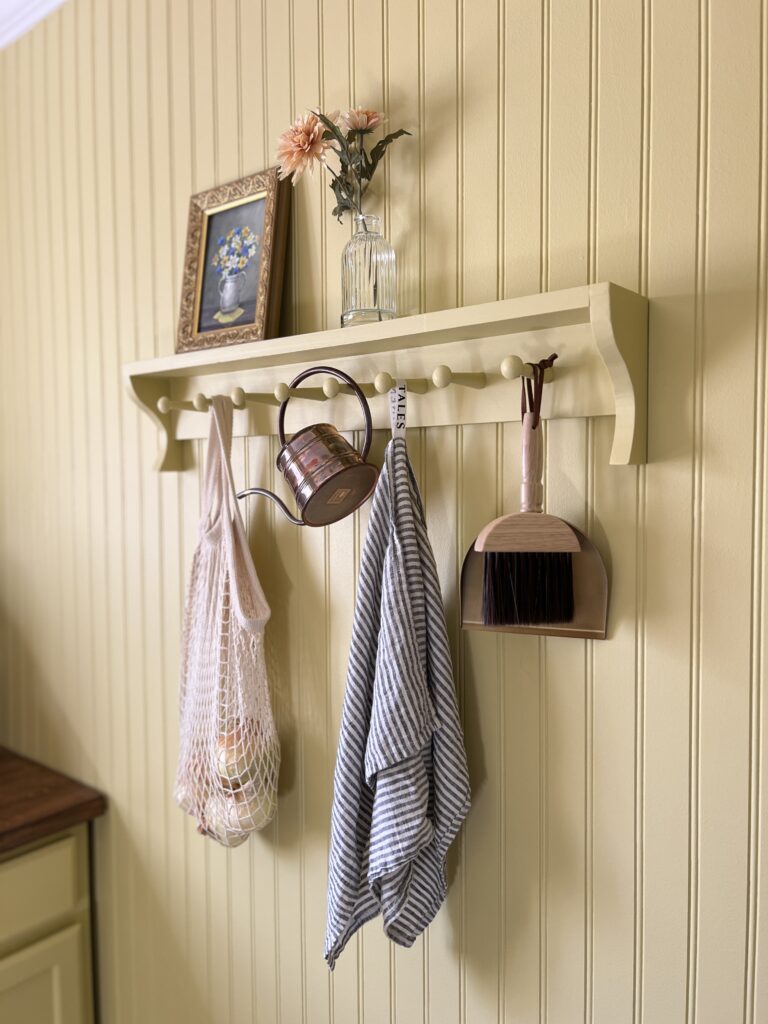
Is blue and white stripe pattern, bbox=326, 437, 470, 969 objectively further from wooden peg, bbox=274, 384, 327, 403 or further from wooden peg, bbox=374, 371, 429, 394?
wooden peg, bbox=274, 384, 327, 403

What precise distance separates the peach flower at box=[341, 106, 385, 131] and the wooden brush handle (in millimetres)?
462

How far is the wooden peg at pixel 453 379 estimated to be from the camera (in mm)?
979

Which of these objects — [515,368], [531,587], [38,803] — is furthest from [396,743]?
[38,803]

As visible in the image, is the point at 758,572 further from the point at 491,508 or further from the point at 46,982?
the point at 46,982

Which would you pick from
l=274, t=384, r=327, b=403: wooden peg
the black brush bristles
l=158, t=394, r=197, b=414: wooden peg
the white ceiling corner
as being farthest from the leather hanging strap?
the white ceiling corner

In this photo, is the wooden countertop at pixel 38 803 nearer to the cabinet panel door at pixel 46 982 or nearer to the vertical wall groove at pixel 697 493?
the cabinet panel door at pixel 46 982

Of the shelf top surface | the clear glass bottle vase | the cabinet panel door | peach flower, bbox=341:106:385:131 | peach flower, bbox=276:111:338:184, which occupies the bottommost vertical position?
the cabinet panel door

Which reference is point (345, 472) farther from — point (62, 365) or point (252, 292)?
point (62, 365)

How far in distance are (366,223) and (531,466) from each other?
417mm

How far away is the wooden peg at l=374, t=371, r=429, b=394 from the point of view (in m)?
1.04

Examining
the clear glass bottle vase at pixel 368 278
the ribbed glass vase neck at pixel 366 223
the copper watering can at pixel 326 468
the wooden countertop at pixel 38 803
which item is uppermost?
the ribbed glass vase neck at pixel 366 223

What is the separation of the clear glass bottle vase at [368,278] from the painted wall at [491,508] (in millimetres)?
53

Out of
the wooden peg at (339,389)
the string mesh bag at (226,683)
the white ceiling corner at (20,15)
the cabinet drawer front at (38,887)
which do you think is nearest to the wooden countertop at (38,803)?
the cabinet drawer front at (38,887)

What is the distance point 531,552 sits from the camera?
0.96 metres
